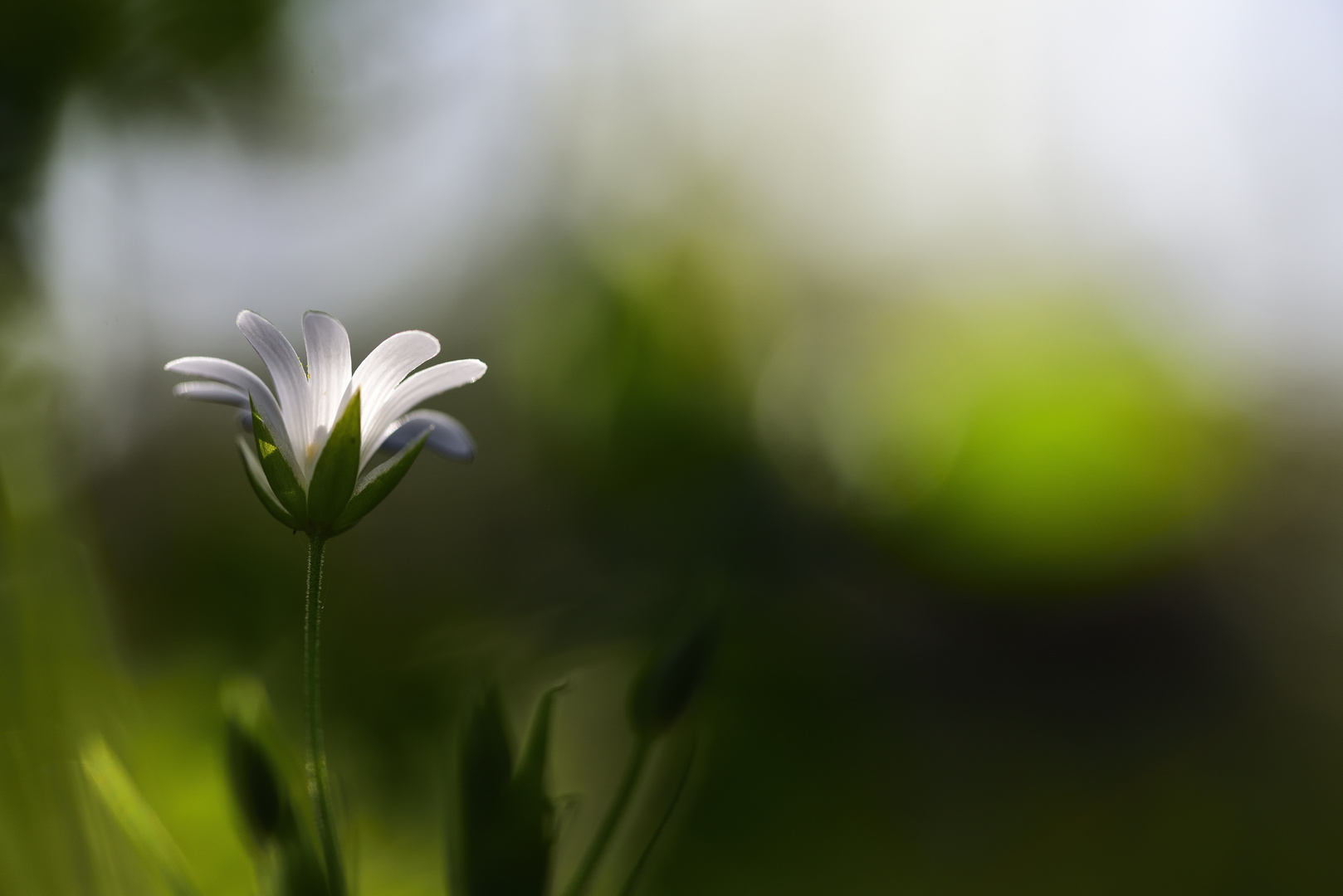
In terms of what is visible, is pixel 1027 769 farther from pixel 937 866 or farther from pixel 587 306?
pixel 587 306

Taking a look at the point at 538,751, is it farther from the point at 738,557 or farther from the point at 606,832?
the point at 738,557

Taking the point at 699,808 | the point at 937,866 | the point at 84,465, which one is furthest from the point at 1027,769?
the point at 84,465

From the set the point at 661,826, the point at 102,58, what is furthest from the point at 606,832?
the point at 102,58

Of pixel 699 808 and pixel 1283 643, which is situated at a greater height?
pixel 1283 643

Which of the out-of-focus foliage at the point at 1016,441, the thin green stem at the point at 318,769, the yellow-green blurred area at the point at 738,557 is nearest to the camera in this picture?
the thin green stem at the point at 318,769

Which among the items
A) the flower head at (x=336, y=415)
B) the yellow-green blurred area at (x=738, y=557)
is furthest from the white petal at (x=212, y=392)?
the yellow-green blurred area at (x=738, y=557)

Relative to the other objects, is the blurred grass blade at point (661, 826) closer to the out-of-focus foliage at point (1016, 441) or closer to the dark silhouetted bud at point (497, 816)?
the dark silhouetted bud at point (497, 816)

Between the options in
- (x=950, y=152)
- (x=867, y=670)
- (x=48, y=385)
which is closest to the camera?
(x=48, y=385)

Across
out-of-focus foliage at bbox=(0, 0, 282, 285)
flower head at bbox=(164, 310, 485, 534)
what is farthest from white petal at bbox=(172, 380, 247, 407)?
out-of-focus foliage at bbox=(0, 0, 282, 285)
